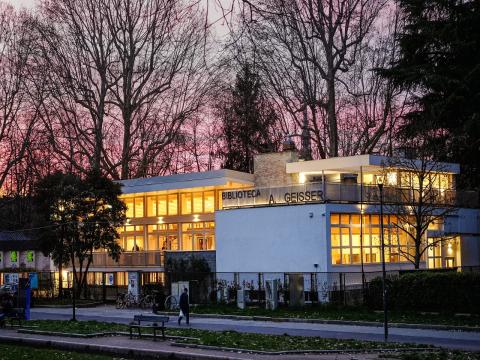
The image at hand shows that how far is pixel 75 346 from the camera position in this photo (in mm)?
22531

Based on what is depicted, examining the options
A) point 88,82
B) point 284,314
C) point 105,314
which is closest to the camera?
point 284,314

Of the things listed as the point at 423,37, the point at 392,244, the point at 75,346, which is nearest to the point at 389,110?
the point at 392,244

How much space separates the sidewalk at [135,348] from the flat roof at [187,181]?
2469 cm

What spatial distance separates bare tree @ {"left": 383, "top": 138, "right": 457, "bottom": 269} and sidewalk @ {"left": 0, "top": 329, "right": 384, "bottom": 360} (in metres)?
21.5

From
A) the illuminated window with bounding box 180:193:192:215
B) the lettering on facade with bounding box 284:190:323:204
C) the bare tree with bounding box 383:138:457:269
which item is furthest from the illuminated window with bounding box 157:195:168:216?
the bare tree with bounding box 383:138:457:269

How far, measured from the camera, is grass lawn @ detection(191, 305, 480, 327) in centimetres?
2923

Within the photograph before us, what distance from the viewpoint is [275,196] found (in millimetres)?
43344

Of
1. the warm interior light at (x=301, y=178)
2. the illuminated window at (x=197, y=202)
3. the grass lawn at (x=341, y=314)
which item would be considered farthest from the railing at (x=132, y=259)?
the warm interior light at (x=301, y=178)

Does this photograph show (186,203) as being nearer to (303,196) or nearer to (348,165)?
(348,165)

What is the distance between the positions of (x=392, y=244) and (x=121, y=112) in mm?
28067

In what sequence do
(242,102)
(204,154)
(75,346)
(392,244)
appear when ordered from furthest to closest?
(204,154)
(242,102)
(392,244)
(75,346)

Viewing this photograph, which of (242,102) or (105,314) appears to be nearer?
(105,314)

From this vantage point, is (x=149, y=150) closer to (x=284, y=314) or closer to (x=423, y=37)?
(x=284, y=314)

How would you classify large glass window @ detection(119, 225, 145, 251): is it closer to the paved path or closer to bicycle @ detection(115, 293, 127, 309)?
bicycle @ detection(115, 293, 127, 309)
